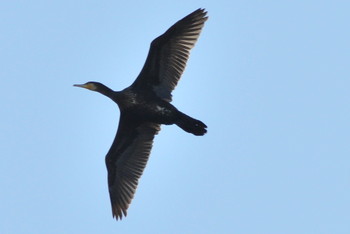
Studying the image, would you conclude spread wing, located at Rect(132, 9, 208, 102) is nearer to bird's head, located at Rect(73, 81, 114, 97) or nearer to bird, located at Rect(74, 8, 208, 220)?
bird, located at Rect(74, 8, 208, 220)

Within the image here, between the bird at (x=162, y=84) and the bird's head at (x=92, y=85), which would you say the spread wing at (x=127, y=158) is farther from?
the bird's head at (x=92, y=85)

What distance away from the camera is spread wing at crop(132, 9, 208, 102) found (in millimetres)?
19656

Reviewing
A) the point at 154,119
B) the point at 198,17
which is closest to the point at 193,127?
the point at 154,119

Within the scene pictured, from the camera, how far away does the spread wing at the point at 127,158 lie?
20.5 metres

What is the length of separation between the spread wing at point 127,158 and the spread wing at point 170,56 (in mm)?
1057

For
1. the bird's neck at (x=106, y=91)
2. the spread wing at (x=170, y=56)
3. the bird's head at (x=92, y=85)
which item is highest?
the spread wing at (x=170, y=56)

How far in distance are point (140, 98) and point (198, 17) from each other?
2077 millimetres

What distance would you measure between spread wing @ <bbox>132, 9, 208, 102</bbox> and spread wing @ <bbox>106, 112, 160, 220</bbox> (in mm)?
1057

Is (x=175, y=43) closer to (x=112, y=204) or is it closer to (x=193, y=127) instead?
(x=193, y=127)

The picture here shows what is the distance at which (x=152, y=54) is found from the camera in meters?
19.7

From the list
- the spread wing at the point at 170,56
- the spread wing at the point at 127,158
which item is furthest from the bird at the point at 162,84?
the spread wing at the point at 127,158

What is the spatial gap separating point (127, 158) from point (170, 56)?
2.56m

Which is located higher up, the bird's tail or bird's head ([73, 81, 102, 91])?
bird's head ([73, 81, 102, 91])

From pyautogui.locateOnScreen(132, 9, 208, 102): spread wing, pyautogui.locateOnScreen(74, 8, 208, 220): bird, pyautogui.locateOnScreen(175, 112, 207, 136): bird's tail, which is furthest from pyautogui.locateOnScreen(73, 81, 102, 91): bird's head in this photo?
pyautogui.locateOnScreen(175, 112, 207, 136): bird's tail
